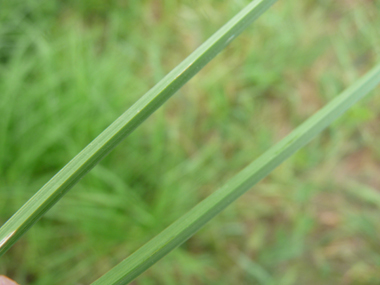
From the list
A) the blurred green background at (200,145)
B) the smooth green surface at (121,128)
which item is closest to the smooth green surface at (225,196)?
the smooth green surface at (121,128)

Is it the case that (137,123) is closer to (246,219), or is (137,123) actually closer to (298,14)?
(246,219)

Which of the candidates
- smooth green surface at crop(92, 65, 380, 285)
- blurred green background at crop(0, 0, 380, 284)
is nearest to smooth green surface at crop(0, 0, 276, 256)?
smooth green surface at crop(92, 65, 380, 285)

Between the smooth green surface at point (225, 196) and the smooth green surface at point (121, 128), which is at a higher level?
the smooth green surface at point (121, 128)

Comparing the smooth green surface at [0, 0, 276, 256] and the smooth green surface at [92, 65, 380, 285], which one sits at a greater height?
the smooth green surface at [0, 0, 276, 256]

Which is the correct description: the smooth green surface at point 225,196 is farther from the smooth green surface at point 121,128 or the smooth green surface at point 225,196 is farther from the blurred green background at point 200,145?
the blurred green background at point 200,145

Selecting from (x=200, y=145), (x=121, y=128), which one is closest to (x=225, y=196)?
(x=121, y=128)

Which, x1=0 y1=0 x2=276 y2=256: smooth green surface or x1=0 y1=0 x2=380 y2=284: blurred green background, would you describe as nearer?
x1=0 y1=0 x2=276 y2=256: smooth green surface

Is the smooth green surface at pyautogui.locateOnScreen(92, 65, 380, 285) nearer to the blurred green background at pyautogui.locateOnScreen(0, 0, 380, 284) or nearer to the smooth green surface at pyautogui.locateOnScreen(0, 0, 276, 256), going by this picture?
the smooth green surface at pyautogui.locateOnScreen(0, 0, 276, 256)
